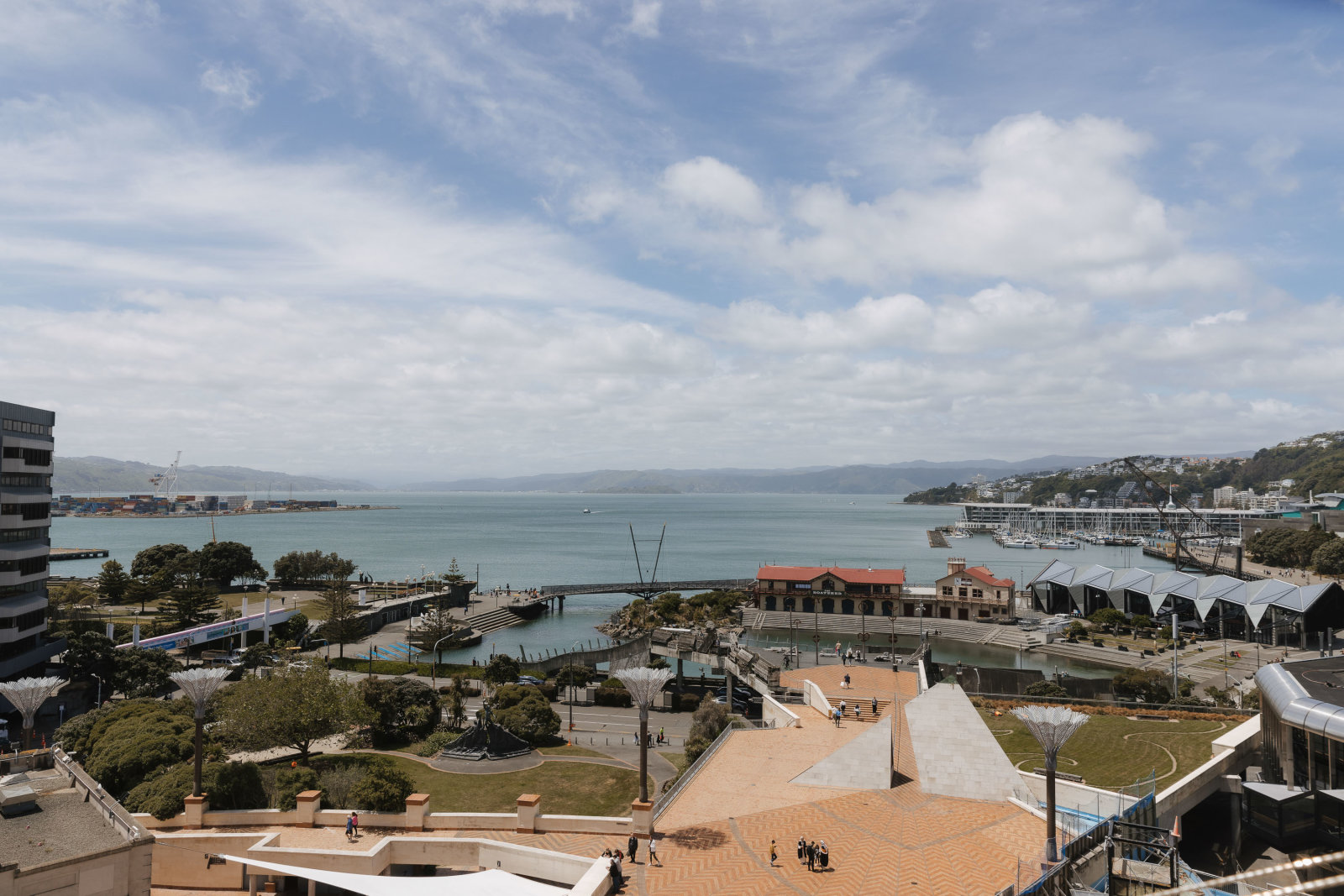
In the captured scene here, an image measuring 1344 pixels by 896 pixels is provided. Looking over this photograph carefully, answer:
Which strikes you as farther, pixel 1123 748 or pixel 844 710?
pixel 844 710

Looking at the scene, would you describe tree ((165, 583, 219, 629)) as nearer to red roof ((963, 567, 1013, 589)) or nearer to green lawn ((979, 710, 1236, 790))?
green lawn ((979, 710, 1236, 790))

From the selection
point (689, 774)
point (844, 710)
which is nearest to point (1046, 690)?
point (844, 710)

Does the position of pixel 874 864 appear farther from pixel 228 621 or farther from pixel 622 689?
pixel 228 621

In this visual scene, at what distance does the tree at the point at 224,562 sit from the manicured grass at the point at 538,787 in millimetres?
65545

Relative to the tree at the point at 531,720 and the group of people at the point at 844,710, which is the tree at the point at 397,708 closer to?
the tree at the point at 531,720

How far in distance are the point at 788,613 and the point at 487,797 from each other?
59.4 metres

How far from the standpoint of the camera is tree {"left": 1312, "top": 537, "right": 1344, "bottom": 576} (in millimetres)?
93688

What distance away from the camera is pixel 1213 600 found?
6397cm

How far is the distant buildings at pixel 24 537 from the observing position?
4153cm

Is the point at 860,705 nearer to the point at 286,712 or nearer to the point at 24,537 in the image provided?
the point at 286,712

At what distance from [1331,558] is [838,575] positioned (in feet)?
211

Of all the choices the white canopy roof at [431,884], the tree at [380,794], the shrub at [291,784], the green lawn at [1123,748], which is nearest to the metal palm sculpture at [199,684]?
the shrub at [291,784]

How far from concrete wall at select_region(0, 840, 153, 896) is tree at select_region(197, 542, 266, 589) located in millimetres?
77493

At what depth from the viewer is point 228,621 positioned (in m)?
58.7
